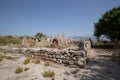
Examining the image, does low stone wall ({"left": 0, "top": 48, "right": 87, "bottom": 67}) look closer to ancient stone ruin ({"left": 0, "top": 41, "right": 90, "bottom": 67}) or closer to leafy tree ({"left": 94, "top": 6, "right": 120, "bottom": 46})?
ancient stone ruin ({"left": 0, "top": 41, "right": 90, "bottom": 67})

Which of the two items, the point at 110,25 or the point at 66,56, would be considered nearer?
the point at 66,56

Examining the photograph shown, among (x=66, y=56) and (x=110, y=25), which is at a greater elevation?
(x=110, y=25)

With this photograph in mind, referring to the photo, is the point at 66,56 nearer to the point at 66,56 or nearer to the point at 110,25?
the point at 66,56

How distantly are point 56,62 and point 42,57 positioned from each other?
64.9 inches

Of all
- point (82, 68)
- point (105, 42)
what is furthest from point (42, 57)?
point (105, 42)

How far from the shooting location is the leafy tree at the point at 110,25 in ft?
98.3

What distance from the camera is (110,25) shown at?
3167cm

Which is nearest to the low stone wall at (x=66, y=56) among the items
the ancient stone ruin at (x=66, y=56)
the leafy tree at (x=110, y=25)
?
the ancient stone ruin at (x=66, y=56)

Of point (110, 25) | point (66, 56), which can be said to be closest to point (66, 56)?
point (66, 56)

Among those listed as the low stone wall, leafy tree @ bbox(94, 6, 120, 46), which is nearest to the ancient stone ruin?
the low stone wall

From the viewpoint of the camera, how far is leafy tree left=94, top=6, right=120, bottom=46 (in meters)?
30.0

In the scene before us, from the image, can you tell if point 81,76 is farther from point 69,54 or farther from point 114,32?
point 114,32

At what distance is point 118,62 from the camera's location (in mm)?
14047

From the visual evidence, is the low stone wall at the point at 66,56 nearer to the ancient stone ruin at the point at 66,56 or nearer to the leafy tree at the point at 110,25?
the ancient stone ruin at the point at 66,56
